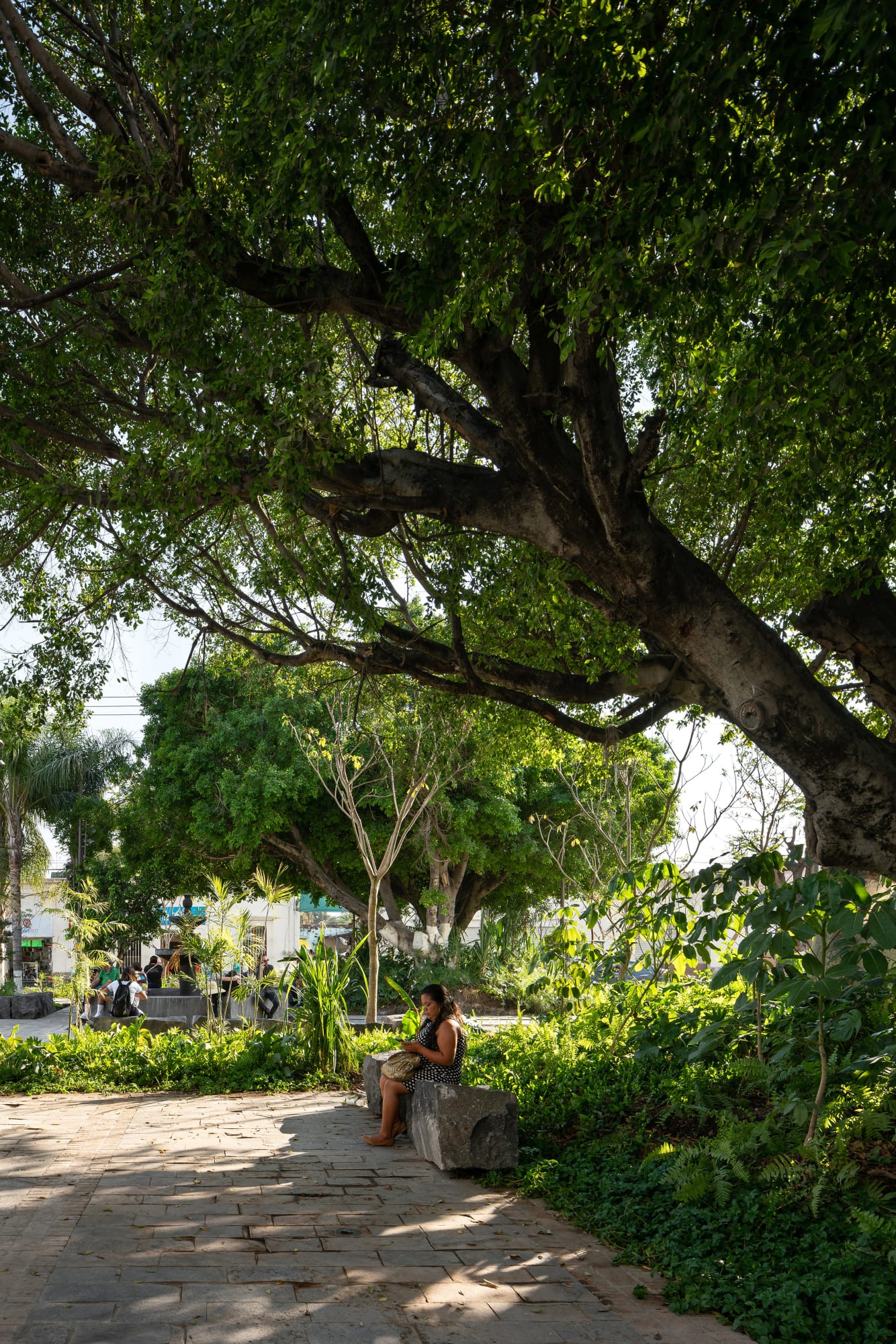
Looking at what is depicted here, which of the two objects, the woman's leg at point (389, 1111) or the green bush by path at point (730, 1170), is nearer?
the green bush by path at point (730, 1170)

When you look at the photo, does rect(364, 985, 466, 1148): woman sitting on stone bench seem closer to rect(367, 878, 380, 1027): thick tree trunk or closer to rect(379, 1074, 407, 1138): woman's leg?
rect(379, 1074, 407, 1138): woman's leg

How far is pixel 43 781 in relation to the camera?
31.6m

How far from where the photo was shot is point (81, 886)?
2812 centimetres

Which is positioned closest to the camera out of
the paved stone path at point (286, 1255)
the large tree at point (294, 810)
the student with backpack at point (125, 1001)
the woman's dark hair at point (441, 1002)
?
the paved stone path at point (286, 1255)

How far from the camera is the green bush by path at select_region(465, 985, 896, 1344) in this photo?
4156 millimetres

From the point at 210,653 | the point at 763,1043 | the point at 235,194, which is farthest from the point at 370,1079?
the point at 235,194

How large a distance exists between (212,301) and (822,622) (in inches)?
171

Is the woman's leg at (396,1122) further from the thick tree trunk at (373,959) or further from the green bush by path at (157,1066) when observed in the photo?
the thick tree trunk at (373,959)

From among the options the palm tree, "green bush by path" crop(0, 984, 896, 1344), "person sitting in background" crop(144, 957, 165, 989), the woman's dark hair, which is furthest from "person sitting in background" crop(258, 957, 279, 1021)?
the palm tree

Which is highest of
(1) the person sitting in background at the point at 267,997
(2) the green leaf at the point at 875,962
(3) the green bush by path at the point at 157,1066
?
(2) the green leaf at the point at 875,962

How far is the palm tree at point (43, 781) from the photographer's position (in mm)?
31016

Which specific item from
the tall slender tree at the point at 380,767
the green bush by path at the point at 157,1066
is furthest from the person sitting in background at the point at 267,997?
the green bush by path at the point at 157,1066

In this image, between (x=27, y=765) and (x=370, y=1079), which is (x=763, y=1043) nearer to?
(x=370, y=1079)

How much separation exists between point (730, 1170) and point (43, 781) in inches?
1159
